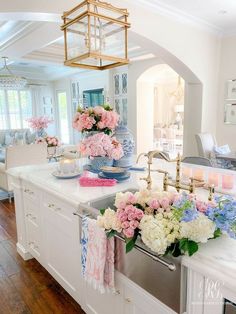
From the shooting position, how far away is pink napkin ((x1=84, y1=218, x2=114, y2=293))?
127cm

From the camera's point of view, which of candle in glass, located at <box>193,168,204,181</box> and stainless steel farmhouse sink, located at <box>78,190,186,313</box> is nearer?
stainless steel farmhouse sink, located at <box>78,190,186,313</box>

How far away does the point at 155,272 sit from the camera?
113 cm

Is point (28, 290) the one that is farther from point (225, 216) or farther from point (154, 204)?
point (225, 216)

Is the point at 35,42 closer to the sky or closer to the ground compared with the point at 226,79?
closer to the sky

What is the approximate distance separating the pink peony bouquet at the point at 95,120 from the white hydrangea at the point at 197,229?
50.3 inches

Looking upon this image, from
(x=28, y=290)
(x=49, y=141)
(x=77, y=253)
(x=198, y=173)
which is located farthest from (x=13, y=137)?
(x=198, y=173)

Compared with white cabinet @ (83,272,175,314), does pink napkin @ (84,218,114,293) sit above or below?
above

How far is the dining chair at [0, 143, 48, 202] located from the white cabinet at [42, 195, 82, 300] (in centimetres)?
232

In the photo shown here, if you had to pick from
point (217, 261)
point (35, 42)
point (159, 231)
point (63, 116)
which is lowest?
point (217, 261)

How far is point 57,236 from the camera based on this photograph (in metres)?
1.91

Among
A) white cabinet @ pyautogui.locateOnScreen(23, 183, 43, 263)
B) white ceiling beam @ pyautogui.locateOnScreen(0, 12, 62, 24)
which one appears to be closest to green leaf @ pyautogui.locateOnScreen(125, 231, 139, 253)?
white cabinet @ pyautogui.locateOnScreen(23, 183, 43, 263)

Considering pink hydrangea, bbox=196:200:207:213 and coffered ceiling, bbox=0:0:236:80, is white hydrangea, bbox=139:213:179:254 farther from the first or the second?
coffered ceiling, bbox=0:0:236:80

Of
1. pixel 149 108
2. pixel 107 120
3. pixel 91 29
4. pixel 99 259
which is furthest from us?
pixel 149 108

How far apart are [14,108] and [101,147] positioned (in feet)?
25.5
